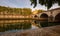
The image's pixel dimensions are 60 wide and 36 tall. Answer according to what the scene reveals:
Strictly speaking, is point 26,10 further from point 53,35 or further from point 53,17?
point 53,35

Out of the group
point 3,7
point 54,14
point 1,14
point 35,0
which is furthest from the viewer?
point 3,7

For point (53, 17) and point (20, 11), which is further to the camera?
point (20, 11)

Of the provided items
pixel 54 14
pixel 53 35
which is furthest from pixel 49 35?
pixel 54 14

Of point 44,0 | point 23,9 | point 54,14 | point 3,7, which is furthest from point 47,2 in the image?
point 23,9

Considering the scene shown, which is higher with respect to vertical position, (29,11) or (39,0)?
(39,0)

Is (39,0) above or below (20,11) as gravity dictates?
above

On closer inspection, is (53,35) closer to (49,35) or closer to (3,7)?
(49,35)

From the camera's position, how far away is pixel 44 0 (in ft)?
34.2

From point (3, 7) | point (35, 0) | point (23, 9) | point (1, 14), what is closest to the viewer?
point (35, 0)

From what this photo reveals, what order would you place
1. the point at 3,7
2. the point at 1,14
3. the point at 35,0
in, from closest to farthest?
the point at 35,0 < the point at 1,14 < the point at 3,7

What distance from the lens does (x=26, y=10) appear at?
3415 inches

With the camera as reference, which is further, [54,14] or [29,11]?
[29,11]

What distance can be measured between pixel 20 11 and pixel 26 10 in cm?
623

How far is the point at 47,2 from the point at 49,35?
289cm
